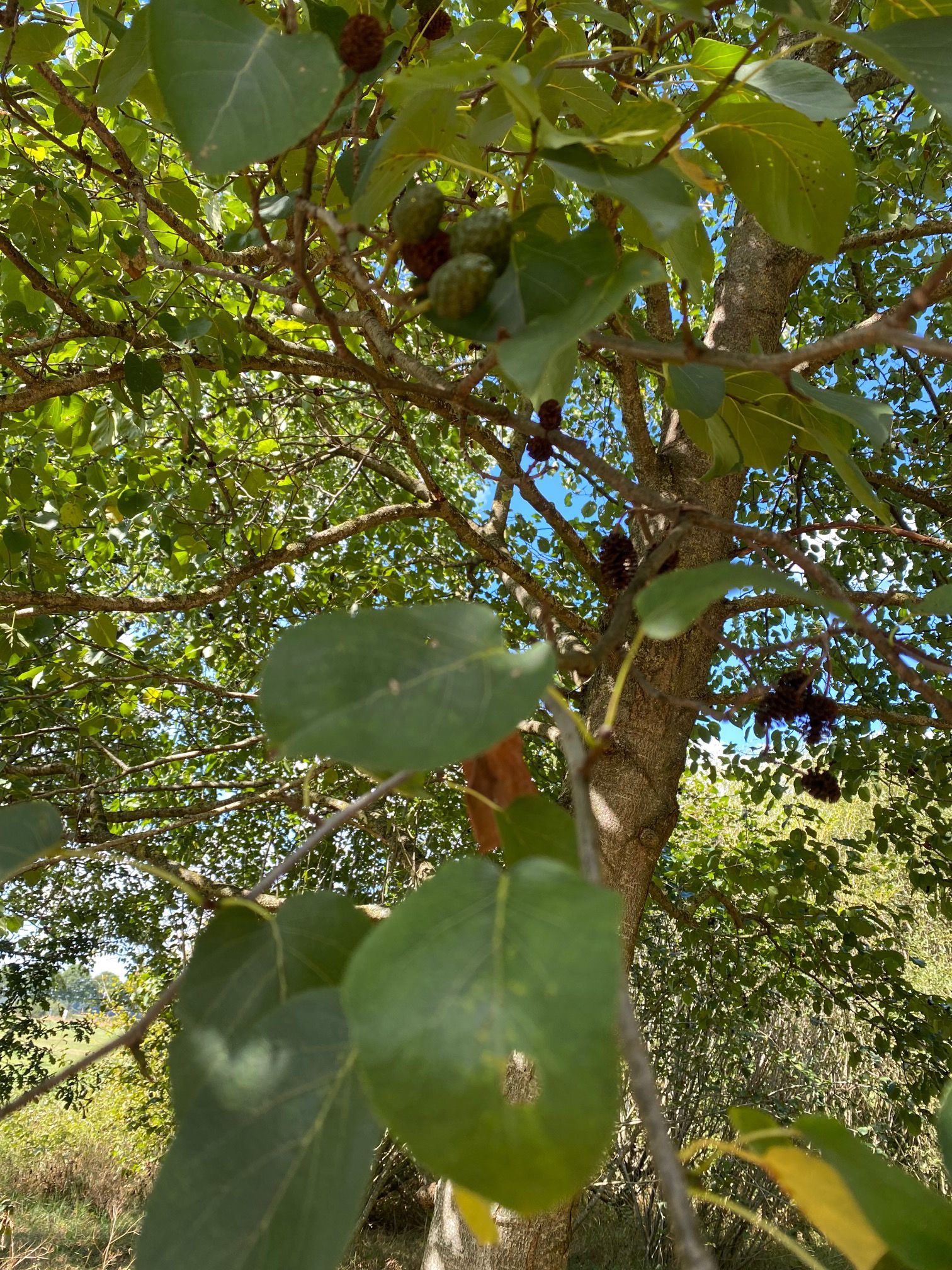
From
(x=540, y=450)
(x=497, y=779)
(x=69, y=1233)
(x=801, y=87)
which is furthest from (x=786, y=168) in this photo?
(x=69, y=1233)

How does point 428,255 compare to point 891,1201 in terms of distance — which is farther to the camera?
point 428,255

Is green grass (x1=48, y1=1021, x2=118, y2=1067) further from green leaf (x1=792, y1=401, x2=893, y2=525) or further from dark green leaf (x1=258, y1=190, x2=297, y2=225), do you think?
green leaf (x1=792, y1=401, x2=893, y2=525)

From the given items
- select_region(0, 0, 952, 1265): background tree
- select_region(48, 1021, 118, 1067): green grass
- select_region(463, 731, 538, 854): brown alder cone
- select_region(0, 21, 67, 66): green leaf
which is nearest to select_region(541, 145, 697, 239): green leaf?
select_region(0, 0, 952, 1265): background tree

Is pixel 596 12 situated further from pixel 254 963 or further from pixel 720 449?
pixel 254 963

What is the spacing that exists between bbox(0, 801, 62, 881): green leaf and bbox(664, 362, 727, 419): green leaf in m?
Answer: 0.64

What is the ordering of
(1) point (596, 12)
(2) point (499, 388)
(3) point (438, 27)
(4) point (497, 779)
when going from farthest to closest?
(2) point (499, 388) < (3) point (438, 27) < (1) point (596, 12) < (4) point (497, 779)

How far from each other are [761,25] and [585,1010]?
164 inches

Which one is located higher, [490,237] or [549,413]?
[549,413]

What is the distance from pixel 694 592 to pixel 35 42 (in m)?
1.75

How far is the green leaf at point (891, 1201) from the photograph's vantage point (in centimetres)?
45

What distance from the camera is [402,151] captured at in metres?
0.82

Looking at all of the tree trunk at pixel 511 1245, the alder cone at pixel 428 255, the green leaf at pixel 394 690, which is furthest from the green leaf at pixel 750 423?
the tree trunk at pixel 511 1245

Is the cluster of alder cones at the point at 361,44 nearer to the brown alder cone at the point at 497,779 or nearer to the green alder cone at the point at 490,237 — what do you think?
the green alder cone at the point at 490,237

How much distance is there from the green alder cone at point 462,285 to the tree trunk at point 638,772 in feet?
3.39
